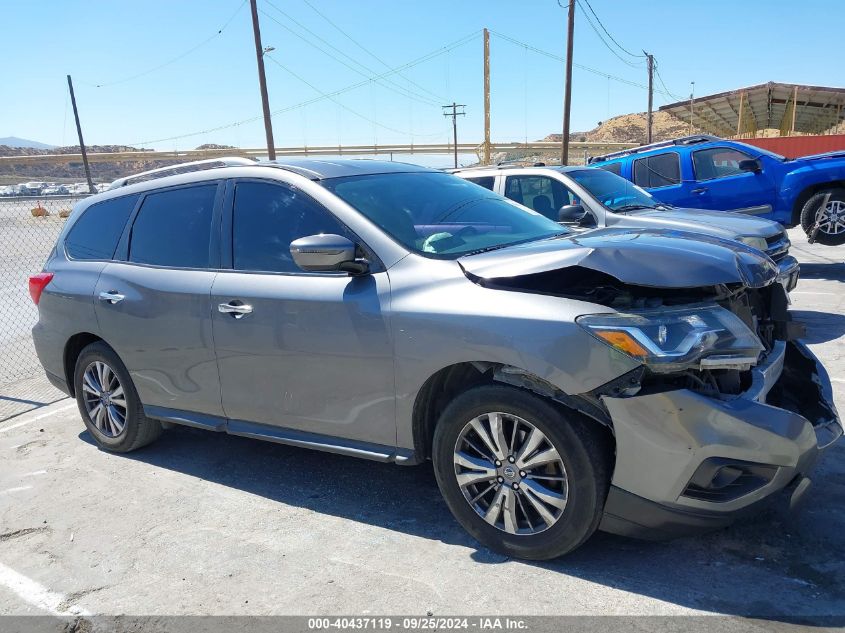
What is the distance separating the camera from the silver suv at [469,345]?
8.73ft

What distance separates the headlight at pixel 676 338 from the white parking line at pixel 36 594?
8.43ft

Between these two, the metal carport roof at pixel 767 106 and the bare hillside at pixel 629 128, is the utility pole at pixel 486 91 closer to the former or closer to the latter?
the metal carport roof at pixel 767 106

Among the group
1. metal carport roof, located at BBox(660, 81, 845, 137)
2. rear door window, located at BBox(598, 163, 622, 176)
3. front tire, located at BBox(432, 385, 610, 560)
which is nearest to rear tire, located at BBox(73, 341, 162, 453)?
front tire, located at BBox(432, 385, 610, 560)

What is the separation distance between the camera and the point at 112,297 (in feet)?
14.8

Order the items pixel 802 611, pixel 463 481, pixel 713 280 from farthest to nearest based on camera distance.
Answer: pixel 463 481
pixel 713 280
pixel 802 611

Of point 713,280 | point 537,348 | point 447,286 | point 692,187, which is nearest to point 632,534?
point 537,348

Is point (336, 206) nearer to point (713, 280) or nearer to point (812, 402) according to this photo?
point (713, 280)

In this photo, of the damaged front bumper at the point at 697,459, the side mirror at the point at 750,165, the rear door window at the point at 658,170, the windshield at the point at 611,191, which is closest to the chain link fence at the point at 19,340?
the damaged front bumper at the point at 697,459

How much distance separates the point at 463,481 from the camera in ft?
10.2

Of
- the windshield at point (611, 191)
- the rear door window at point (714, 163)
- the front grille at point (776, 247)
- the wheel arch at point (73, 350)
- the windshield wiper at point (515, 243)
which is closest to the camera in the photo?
the windshield wiper at point (515, 243)

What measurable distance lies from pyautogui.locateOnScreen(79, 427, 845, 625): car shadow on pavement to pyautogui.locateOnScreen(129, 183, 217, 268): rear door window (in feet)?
4.67

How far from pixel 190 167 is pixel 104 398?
68.8 inches

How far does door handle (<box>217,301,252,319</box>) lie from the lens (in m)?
3.76

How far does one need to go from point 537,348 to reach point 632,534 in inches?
34.1
